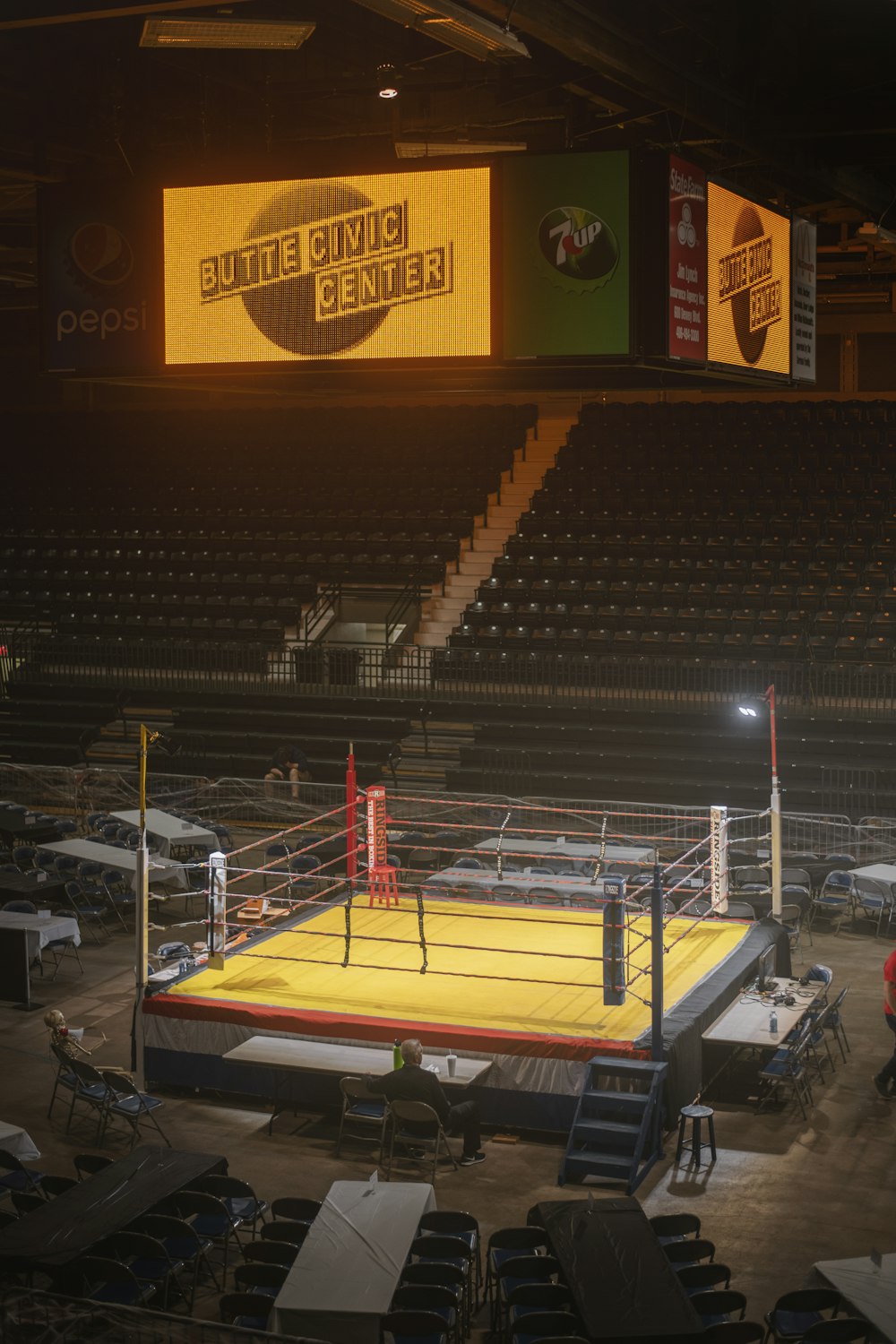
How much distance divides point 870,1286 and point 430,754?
15.3 metres

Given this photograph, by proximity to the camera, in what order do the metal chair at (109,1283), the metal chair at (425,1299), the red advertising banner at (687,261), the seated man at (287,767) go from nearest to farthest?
the metal chair at (425,1299)
the metal chair at (109,1283)
the red advertising banner at (687,261)
the seated man at (287,767)

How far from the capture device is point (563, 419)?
102 feet

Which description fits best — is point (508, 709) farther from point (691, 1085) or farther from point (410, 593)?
point (691, 1085)

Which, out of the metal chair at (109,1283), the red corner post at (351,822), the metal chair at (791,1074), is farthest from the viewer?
the red corner post at (351,822)

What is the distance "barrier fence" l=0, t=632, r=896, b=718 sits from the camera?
21.9m

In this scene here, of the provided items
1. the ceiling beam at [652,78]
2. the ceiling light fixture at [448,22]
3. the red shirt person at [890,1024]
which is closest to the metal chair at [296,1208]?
the red shirt person at [890,1024]

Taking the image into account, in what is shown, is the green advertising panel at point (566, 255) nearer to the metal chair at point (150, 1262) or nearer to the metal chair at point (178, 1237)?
the metal chair at point (178, 1237)

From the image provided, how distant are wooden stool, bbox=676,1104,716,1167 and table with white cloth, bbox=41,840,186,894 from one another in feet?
24.7

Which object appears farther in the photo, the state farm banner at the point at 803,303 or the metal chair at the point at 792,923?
the metal chair at the point at 792,923

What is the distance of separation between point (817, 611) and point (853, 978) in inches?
342

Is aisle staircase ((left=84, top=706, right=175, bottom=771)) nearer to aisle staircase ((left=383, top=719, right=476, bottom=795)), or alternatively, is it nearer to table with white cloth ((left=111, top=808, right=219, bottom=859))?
aisle staircase ((left=383, top=719, right=476, bottom=795))

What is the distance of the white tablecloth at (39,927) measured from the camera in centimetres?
1530

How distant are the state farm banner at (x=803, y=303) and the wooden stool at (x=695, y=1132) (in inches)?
235

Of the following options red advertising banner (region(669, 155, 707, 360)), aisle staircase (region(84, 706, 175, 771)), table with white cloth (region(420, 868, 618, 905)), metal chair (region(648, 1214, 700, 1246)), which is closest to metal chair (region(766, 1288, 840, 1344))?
metal chair (region(648, 1214, 700, 1246))
